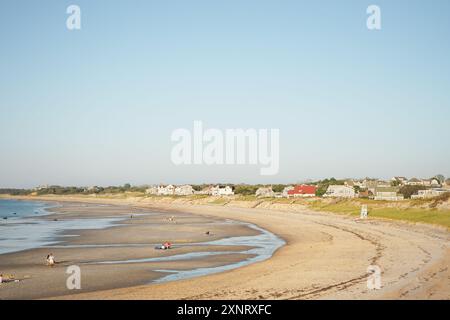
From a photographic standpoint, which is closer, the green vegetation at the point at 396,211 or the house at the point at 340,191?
the green vegetation at the point at 396,211

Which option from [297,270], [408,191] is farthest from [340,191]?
[297,270]

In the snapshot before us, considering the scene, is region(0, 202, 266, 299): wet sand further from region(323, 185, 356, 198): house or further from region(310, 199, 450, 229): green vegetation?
region(323, 185, 356, 198): house

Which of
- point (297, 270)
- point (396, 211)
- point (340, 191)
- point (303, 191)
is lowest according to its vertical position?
point (303, 191)

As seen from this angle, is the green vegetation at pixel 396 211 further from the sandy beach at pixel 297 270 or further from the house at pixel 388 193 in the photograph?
the house at pixel 388 193

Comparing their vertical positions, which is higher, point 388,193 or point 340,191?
point 388,193

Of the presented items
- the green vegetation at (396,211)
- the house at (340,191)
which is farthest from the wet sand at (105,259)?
the house at (340,191)

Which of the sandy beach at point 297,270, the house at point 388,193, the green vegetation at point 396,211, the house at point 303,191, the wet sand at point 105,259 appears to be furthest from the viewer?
the house at point 303,191

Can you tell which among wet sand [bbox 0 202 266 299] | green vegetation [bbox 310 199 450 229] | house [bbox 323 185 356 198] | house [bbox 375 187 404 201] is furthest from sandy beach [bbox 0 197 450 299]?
house [bbox 323 185 356 198]

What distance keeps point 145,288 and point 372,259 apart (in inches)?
545

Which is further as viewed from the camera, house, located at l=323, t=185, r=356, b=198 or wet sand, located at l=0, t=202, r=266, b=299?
house, located at l=323, t=185, r=356, b=198

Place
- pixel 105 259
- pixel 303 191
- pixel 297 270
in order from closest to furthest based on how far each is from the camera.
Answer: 1. pixel 297 270
2. pixel 105 259
3. pixel 303 191

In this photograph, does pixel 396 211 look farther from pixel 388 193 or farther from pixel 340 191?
pixel 340 191
